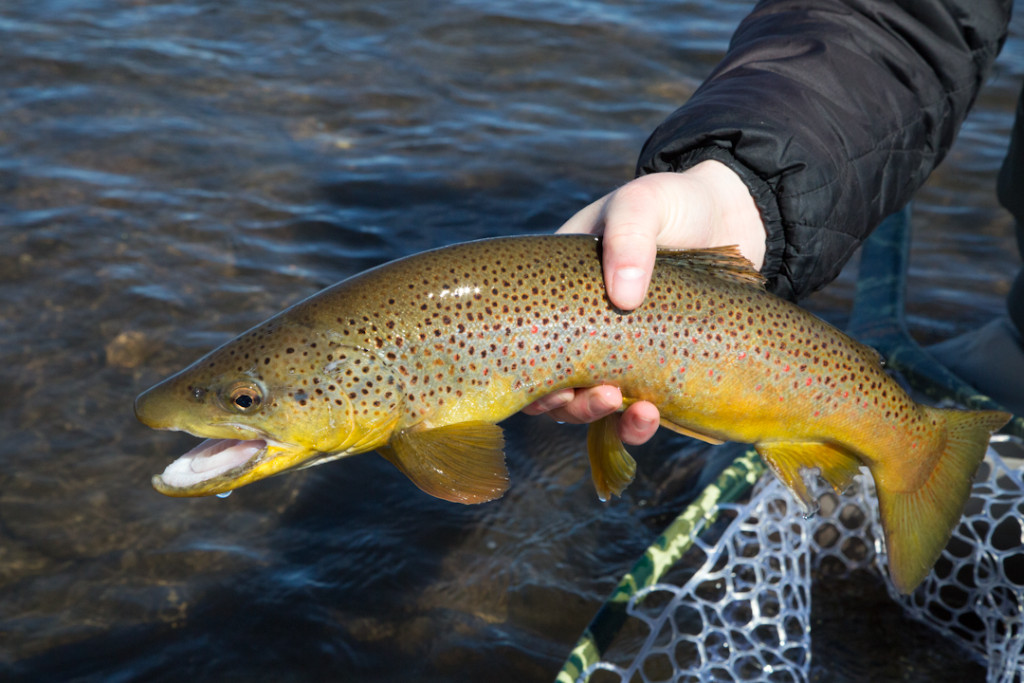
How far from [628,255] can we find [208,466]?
146 cm

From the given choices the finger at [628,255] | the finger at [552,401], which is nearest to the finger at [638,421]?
the finger at [552,401]

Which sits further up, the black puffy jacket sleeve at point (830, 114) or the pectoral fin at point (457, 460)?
the black puffy jacket sleeve at point (830, 114)

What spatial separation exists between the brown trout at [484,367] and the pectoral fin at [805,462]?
0.10m

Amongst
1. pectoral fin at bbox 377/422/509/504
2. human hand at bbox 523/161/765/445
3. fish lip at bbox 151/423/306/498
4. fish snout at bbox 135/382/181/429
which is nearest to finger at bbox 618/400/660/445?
human hand at bbox 523/161/765/445

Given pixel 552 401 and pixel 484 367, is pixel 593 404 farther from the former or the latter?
pixel 484 367

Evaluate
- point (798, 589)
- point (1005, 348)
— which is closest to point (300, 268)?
point (798, 589)

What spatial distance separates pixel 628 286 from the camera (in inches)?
110

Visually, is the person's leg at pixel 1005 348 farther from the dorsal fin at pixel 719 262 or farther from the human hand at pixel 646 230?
the dorsal fin at pixel 719 262

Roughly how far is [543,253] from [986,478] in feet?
9.20

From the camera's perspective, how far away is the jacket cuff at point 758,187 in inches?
138

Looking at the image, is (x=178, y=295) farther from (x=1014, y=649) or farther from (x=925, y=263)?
(x=925, y=263)

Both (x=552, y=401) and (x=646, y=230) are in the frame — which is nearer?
(x=646, y=230)

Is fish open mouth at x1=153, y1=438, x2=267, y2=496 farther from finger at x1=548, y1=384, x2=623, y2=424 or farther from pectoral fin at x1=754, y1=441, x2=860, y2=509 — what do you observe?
pectoral fin at x1=754, y1=441, x2=860, y2=509

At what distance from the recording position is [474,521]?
499cm
